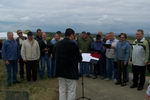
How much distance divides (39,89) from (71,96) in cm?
295

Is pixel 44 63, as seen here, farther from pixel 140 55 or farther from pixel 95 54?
pixel 140 55

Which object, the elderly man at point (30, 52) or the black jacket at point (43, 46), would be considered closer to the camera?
the elderly man at point (30, 52)

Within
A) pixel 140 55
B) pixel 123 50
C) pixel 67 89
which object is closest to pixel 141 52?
pixel 140 55

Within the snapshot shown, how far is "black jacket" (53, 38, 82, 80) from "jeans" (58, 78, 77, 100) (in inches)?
7.8

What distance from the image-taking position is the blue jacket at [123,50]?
965cm

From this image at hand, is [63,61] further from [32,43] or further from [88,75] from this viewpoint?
[88,75]

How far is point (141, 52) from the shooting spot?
8922 mm

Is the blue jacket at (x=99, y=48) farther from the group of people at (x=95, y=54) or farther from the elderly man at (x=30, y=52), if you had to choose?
the elderly man at (x=30, y=52)

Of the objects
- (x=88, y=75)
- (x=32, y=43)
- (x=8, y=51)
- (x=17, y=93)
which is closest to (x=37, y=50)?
(x=32, y=43)

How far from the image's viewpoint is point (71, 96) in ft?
22.5

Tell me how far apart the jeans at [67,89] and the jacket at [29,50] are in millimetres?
3571

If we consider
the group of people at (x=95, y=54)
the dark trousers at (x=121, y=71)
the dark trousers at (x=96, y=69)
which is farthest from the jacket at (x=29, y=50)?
the dark trousers at (x=121, y=71)

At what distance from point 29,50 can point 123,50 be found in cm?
341

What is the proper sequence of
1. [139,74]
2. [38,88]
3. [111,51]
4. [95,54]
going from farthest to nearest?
[111,51] < [38,88] < [139,74] < [95,54]
